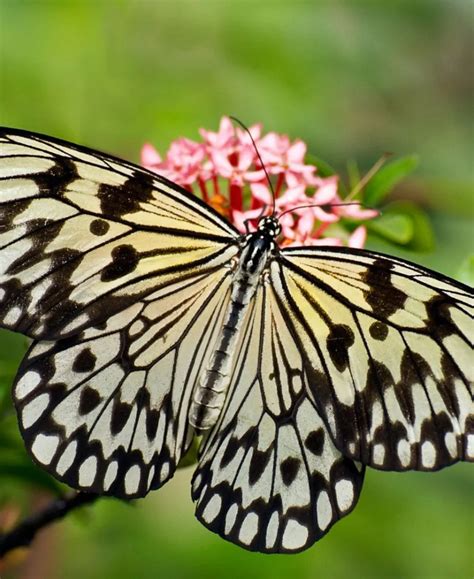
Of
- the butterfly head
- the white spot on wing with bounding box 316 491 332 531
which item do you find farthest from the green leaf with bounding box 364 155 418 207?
the white spot on wing with bounding box 316 491 332 531

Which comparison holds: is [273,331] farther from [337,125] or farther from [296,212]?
[337,125]

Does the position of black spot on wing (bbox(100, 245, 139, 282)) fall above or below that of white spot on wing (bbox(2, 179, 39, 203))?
below

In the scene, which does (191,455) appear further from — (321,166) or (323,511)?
(321,166)

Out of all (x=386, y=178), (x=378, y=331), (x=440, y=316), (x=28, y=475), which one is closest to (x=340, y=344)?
(x=378, y=331)

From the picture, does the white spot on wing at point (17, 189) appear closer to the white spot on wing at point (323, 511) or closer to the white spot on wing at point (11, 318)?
the white spot on wing at point (11, 318)

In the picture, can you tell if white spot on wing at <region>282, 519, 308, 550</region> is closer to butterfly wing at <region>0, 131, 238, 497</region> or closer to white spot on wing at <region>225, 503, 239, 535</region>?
white spot on wing at <region>225, 503, 239, 535</region>

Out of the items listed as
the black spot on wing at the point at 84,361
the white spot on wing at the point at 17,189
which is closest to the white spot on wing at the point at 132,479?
the black spot on wing at the point at 84,361

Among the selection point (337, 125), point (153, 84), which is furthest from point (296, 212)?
point (337, 125)
